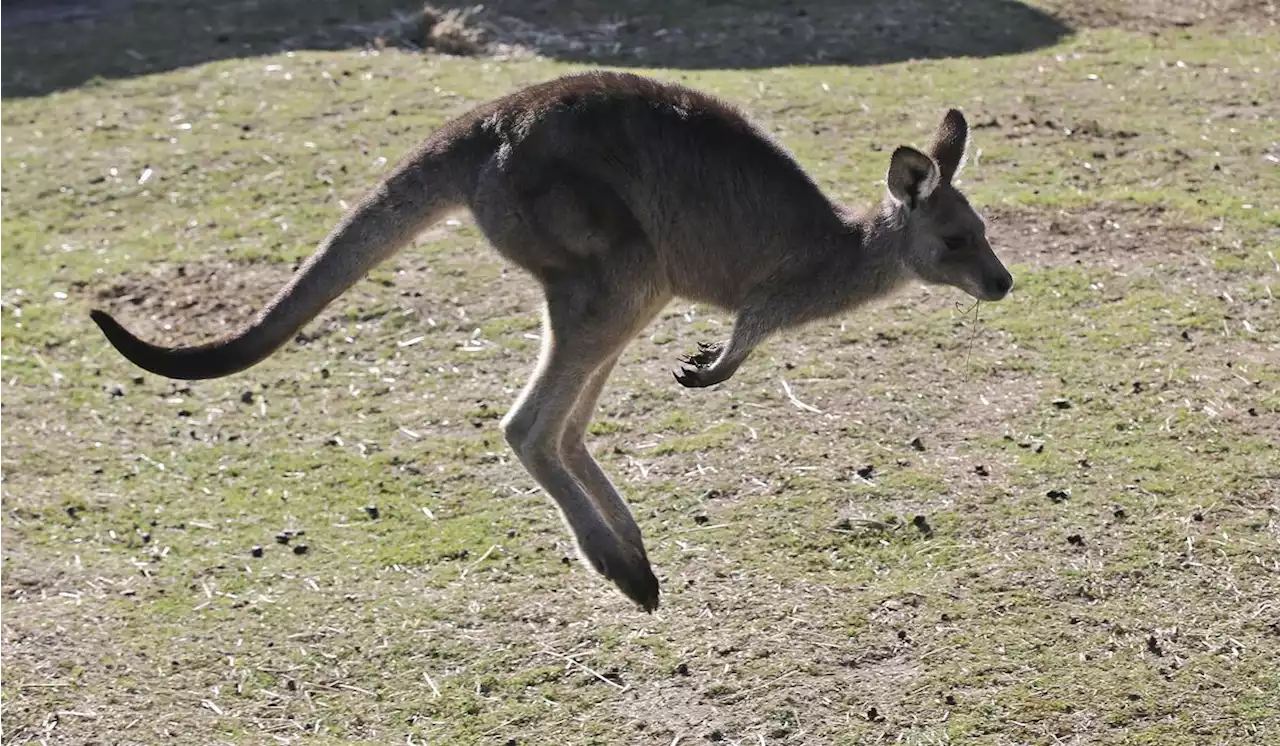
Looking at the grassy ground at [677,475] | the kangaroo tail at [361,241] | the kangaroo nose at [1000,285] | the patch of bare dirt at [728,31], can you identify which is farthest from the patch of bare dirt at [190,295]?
the kangaroo nose at [1000,285]

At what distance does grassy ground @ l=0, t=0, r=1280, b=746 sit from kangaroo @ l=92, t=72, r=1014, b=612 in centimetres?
75

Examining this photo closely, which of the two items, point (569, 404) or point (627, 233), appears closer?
point (627, 233)

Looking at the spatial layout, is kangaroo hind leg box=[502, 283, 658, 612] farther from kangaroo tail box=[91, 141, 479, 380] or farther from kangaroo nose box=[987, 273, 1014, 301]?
kangaroo nose box=[987, 273, 1014, 301]

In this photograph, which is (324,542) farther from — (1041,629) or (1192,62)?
(1192,62)

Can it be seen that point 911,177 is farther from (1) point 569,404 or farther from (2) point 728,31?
(2) point 728,31

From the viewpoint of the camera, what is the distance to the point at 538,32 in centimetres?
1115

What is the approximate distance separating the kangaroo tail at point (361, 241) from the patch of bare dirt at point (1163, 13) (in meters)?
7.44

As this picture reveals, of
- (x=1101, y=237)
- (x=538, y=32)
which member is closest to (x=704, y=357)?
(x=1101, y=237)

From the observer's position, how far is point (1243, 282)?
7.27 meters

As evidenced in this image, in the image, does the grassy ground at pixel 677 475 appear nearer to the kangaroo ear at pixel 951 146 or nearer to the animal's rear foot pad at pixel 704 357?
the animal's rear foot pad at pixel 704 357

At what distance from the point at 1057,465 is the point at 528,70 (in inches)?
210

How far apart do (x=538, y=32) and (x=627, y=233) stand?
681 centimetres

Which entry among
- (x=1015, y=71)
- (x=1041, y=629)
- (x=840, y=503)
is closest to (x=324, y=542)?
(x=840, y=503)

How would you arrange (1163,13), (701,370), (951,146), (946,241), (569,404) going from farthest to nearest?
1. (1163,13)
2. (951,146)
3. (946,241)
4. (569,404)
5. (701,370)
